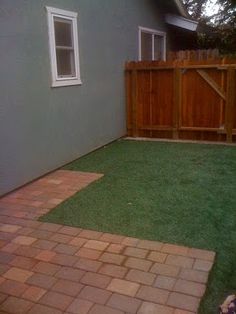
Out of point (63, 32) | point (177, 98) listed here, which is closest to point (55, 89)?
point (63, 32)

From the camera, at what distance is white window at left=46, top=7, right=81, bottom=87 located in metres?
5.47

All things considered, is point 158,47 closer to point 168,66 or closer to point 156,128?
point 168,66

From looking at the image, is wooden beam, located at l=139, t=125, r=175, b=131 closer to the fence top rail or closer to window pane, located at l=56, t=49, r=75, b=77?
the fence top rail

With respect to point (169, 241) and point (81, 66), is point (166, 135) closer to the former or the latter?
point (81, 66)

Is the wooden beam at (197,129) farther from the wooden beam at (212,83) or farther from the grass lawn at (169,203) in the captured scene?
the grass lawn at (169,203)

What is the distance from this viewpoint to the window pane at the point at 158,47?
980 centimetres

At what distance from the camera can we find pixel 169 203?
418 cm

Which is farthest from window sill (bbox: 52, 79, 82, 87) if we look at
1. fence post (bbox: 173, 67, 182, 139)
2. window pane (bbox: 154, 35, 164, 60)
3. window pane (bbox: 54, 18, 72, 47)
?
window pane (bbox: 154, 35, 164, 60)

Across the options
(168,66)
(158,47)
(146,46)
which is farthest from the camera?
(158,47)

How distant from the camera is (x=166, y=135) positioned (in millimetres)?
8086

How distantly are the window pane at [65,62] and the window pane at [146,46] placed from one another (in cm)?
333

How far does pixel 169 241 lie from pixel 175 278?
1.88ft

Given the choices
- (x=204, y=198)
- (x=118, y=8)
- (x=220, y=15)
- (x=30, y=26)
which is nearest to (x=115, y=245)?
(x=204, y=198)

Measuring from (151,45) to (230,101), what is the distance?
10.5 feet
